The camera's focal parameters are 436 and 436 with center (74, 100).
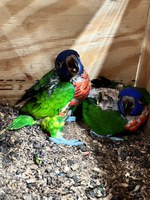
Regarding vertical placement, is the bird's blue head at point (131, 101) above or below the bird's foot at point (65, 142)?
above

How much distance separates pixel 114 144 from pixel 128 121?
130 millimetres

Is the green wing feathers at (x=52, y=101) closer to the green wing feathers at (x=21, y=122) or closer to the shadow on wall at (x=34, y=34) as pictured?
the green wing feathers at (x=21, y=122)

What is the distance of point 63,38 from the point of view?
2047mm

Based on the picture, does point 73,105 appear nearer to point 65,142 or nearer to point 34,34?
point 65,142

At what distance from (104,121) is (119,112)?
0.09 metres

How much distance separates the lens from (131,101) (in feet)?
6.57

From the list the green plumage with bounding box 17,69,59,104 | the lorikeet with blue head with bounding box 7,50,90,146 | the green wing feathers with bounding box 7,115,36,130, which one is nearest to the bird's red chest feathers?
the lorikeet with blue head with bounding box 7,50,90,146

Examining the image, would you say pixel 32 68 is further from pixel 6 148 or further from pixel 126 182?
pixel 126 182

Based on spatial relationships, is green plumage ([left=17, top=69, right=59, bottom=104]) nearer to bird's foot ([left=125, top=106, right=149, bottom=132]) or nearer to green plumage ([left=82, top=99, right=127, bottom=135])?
green plumage ([left=82, top=99, right=127, bottom=135])

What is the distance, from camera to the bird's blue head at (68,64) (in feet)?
6.45

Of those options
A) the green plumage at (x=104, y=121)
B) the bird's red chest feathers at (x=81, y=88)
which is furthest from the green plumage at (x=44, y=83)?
the green plumage at (x=104, y=121)

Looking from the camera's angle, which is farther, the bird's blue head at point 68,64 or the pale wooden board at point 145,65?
the pale wooden board at point 145,65

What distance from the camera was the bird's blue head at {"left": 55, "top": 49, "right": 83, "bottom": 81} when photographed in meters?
1.97

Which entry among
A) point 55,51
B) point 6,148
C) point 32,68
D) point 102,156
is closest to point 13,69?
point 32,68
